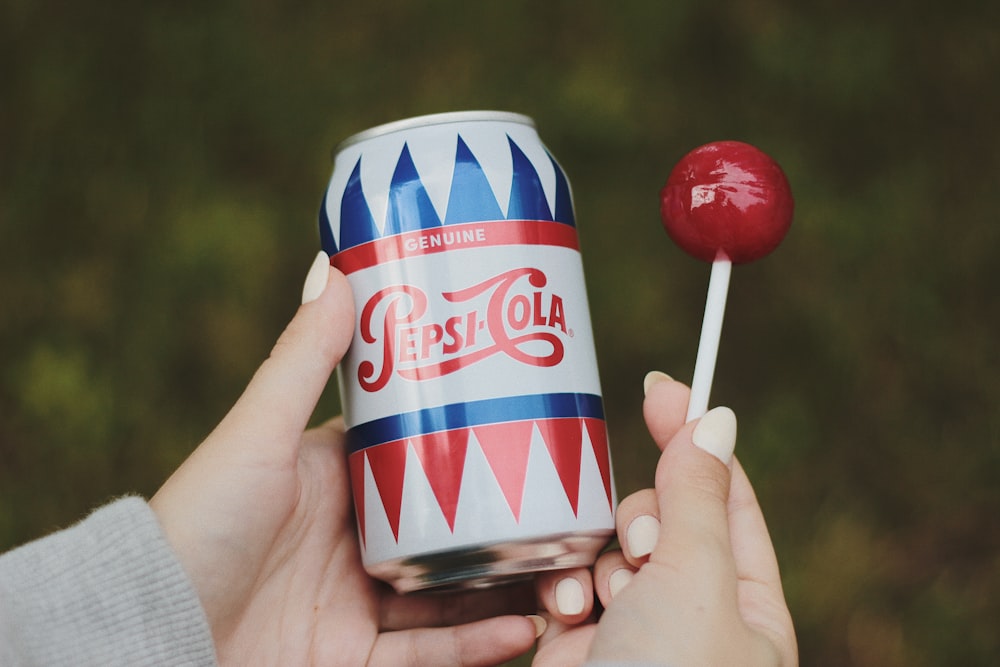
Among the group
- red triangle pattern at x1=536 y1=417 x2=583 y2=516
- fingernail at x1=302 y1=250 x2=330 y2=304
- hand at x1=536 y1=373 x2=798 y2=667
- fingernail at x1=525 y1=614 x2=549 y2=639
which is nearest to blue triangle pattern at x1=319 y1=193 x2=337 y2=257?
fingernail at x1=302 y1=250 x2=330 y2=304

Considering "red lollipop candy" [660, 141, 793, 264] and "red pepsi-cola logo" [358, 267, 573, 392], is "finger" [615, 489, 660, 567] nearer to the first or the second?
"red pepsi-cola logo" [358, 267, 573, 392]

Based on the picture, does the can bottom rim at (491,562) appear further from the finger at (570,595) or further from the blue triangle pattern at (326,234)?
the blue triangle pattern at (326,234)

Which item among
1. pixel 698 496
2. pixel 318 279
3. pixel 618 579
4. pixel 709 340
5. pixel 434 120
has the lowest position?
pixel 618 579

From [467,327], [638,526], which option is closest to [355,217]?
[467,327]

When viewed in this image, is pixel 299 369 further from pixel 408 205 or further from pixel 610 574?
pixel 610 574

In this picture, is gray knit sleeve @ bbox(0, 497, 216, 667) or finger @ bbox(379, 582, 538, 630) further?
finger @ bbox(379, 582, 538, 630)

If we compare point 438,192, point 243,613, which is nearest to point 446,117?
point 438,192

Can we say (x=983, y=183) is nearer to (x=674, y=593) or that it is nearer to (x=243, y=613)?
(x=674, y=593)
